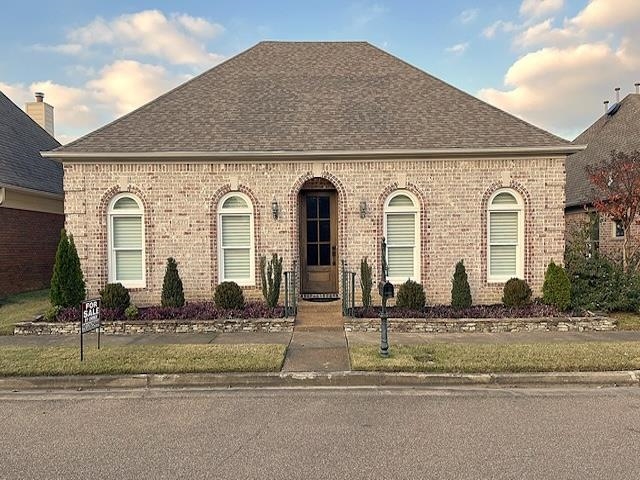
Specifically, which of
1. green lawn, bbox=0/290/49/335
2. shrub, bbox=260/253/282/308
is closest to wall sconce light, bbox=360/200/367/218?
shrub, bbox=260/253/282/308

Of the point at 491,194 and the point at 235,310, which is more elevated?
the point at 491,194

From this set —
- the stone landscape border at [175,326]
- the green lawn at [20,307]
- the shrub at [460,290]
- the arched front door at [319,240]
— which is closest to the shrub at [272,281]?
the stone landscape border at [175,326]

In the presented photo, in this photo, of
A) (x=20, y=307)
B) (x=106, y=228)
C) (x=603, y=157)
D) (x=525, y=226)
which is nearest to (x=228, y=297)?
(x=106, y=228)

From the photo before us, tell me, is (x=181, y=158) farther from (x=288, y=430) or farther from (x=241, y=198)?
(x=288, y=430)

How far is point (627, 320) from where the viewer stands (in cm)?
946

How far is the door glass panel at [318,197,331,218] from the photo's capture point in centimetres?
1153

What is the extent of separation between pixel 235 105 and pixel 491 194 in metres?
7.07

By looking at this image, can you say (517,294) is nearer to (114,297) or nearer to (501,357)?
(501,357)

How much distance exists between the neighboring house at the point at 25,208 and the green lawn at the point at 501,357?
463 inches

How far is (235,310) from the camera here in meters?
9.89

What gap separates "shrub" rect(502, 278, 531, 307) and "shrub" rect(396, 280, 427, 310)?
196 cm

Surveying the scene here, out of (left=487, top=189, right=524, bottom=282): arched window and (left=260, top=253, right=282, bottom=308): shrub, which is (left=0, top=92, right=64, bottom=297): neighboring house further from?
(left=487, top=189, right=524, bottom=282): arched window

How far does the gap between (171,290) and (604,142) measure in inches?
772

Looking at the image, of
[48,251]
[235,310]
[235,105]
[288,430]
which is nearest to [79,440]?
[288,430]
